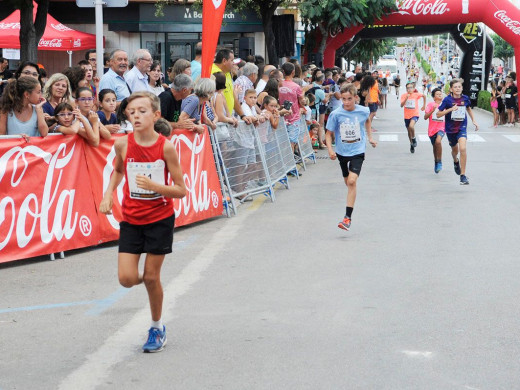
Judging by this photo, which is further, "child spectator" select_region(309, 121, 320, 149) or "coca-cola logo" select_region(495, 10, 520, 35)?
"coca-cola logo" select_region(495, 10, 520, 35)

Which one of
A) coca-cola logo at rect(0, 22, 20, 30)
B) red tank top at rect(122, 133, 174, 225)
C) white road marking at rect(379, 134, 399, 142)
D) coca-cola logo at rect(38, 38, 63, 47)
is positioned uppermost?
coca-cola logo at rect(0, 22, 20, 30)

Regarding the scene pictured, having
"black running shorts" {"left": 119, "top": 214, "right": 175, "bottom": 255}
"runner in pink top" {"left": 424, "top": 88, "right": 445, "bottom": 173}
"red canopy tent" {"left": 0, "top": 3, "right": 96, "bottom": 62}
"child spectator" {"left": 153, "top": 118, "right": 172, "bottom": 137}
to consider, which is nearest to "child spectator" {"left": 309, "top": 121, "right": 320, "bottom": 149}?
"runner in pink top" {"left": 424, "top": 88, "right": 445, "bottom": 173}

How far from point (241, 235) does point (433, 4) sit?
1017 inches

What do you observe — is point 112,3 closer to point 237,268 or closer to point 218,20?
point 218,20

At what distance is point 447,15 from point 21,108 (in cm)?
2802

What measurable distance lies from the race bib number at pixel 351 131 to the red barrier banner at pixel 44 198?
3391 mm

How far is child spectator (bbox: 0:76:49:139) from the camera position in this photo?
884 centimetres

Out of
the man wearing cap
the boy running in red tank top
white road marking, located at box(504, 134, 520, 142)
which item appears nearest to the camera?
the boy running in red tank top

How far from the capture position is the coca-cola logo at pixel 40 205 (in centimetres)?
845

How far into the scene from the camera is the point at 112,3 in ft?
37.8

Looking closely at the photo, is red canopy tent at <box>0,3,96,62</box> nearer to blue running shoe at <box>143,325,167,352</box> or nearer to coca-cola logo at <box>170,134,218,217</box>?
coca-cola logo at <box>170,134,218,217</box>

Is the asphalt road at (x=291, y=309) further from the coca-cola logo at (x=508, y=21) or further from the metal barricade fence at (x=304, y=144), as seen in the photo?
the coca-cola logo at (x=508, y=21)

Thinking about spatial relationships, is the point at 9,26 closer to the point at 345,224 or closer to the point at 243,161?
the point at 243,161

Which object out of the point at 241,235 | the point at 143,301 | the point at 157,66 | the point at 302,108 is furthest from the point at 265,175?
the point at 143,301
